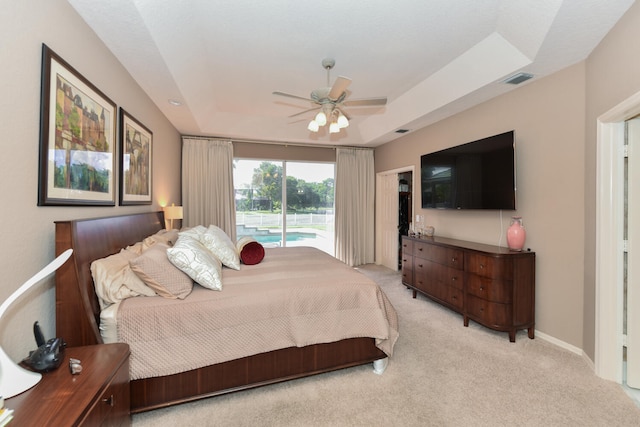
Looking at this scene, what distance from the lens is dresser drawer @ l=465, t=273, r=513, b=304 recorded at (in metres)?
2.68

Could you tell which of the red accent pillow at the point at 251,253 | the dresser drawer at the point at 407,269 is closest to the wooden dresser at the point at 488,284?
the dresser drawer at the point at 407,269

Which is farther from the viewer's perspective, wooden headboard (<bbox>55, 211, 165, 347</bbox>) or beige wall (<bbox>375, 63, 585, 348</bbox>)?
beige wall (<bbox>375, 63, 585, 348</bbox>)

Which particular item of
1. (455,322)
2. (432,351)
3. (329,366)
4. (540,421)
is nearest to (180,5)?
(329,366)

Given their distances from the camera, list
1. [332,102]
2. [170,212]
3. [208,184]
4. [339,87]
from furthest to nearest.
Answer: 1. [208,184]
2. [170,212]
3. [332,102]
4. [339,87]

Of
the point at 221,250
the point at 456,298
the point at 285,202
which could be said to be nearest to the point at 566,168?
Result: the point at 456,298

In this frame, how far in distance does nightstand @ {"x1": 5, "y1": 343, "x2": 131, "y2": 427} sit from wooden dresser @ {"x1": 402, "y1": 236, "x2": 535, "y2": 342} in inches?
121

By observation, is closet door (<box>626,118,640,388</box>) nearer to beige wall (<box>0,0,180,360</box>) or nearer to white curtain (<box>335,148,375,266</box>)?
beige wall (<box>0,0,180,360</box>)

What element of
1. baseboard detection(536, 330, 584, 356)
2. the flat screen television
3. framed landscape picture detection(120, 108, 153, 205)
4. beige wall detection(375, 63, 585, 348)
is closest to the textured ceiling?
beige wall detection(375, 63, 585, 348)

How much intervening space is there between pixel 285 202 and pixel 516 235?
4033 mm

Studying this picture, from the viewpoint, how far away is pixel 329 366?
2.11 metres

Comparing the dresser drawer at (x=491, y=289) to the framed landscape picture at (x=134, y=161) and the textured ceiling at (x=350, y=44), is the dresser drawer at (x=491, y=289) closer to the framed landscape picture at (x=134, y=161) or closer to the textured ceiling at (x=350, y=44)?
the textured ceiling at (x=350, y=44)

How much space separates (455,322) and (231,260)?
2.61 metres

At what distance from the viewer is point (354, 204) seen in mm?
5957

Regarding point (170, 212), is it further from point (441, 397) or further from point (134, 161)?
point (441, 397)
